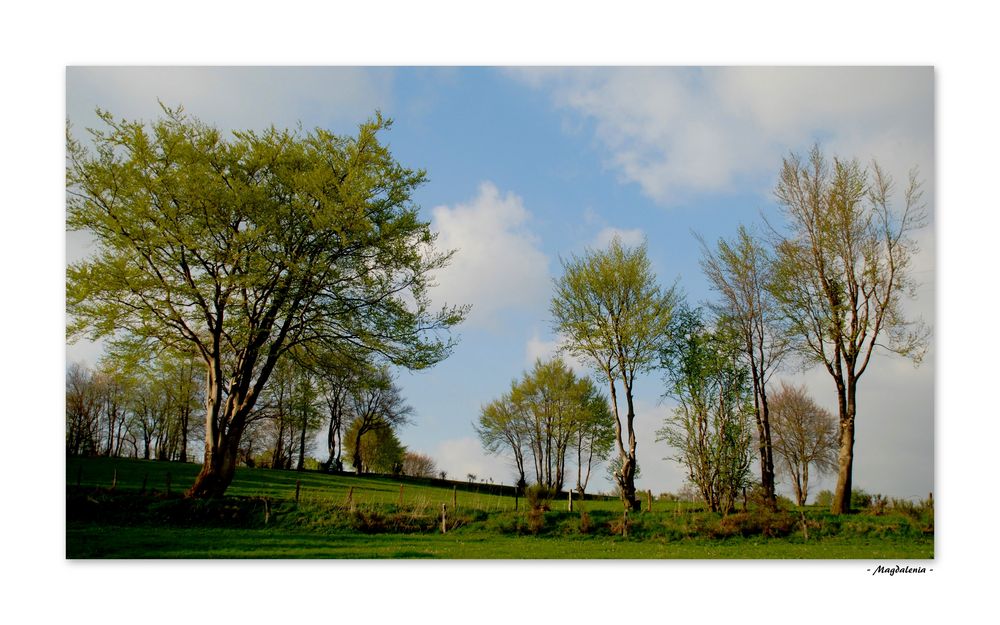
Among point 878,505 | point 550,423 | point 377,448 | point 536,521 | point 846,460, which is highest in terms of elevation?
point 846,460

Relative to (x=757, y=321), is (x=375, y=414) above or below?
below

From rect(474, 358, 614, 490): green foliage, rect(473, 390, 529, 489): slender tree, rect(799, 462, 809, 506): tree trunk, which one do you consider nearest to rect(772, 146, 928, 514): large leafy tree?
rect(799, 462, 809, 506): tree trunk

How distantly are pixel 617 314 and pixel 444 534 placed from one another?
7.96m

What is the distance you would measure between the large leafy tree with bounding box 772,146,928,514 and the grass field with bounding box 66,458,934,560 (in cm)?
225

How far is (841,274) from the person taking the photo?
15.1 m

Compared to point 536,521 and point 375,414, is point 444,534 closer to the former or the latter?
point 536,521

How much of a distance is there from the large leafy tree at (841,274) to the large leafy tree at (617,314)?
3.44 metres

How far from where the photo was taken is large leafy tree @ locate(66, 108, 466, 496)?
1385cm

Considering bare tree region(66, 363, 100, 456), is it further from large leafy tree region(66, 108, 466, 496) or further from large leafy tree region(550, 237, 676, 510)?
large leafy tree region(550, 237, 676, 510)

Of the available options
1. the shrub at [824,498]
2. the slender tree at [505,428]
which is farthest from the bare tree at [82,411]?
the shrub at [824,498]

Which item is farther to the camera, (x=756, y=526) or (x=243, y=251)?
(x=243, y=251)

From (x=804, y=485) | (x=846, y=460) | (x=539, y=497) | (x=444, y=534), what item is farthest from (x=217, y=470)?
(x=804, y=485)

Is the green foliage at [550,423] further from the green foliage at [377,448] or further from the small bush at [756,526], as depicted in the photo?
the small bush at [756,526]
